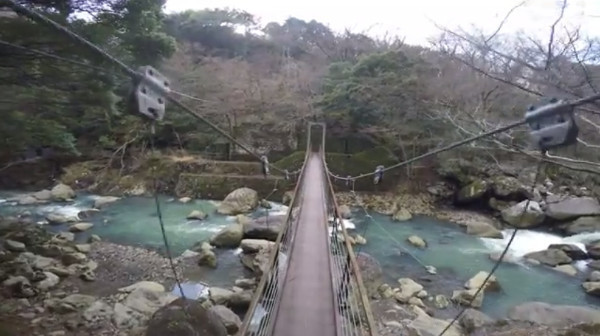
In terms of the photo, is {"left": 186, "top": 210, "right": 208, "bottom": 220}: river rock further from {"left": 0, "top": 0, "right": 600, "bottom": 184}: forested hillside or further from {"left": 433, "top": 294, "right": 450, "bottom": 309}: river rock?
{"left": 433, "top": 294, "right": 450, "bottom": 309}: river rock

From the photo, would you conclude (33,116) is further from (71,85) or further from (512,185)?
(512,185)

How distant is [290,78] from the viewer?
13.9 m

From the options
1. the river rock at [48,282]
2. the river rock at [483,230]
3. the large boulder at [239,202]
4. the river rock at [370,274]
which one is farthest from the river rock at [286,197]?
the river rock at [48,282]

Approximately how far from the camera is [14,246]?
4.93m

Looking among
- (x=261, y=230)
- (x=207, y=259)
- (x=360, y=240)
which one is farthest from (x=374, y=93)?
(x=207, y=259)

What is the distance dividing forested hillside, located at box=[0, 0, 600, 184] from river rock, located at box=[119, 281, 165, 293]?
5.65 feet

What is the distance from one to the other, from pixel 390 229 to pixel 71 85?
223 inches

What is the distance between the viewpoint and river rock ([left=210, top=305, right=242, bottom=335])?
3.51 metres

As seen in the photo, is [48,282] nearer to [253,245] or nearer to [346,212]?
[253,245]

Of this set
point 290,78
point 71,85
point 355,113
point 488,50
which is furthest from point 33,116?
point 290,78

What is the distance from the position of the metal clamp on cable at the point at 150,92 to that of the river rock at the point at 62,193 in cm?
865

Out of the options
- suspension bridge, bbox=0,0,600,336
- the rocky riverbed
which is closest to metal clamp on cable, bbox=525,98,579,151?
suspension bridge, bbox=0,0,600,336

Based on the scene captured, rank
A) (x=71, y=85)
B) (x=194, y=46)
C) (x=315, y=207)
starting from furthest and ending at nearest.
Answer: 1. (x=194, y=46)
2. (x=315, y=207)
3. (x=71, y=85)

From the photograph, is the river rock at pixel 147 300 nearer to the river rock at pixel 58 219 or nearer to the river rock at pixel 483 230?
the river rock at pixel 58 219
